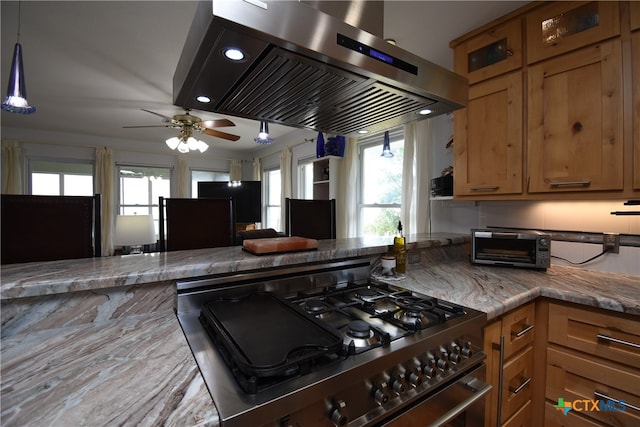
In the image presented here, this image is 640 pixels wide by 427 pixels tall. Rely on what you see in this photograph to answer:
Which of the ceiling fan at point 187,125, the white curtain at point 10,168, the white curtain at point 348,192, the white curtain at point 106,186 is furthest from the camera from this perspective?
the white curtain at point 106,186

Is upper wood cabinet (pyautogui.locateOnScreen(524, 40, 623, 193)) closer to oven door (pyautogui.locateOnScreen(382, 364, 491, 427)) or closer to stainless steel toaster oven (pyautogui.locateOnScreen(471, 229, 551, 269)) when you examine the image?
stainless steel toaster oven (pyautogui.locateOnScreen(471, 229, 551, 269))

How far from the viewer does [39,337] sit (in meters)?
0.73

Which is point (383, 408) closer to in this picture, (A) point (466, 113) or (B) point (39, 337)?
(B) point (39, 337)

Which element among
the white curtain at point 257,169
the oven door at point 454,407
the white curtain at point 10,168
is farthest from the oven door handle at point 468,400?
the white curtain at point 10,168

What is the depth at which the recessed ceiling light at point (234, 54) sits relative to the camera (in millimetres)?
664

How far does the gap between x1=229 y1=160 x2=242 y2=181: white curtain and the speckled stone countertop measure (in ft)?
17.0

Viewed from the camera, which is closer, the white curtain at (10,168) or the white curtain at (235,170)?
the white curtain at (10,168)

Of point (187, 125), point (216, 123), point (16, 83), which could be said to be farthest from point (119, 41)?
point (216, 123)

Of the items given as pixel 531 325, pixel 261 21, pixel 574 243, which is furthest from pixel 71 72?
pixel 574 243

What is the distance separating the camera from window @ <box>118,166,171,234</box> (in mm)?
5180

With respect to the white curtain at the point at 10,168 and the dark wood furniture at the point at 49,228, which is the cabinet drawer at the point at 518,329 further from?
the white curtain at the point at 10,168

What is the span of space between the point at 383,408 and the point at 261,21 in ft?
3.04

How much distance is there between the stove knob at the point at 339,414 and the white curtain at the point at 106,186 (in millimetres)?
5406

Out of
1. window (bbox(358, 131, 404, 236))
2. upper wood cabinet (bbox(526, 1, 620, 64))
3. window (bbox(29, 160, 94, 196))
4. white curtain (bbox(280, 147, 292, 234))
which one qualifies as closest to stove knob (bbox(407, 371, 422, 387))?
upper wood cabinet (bbox(526, 1, 620, 64))
